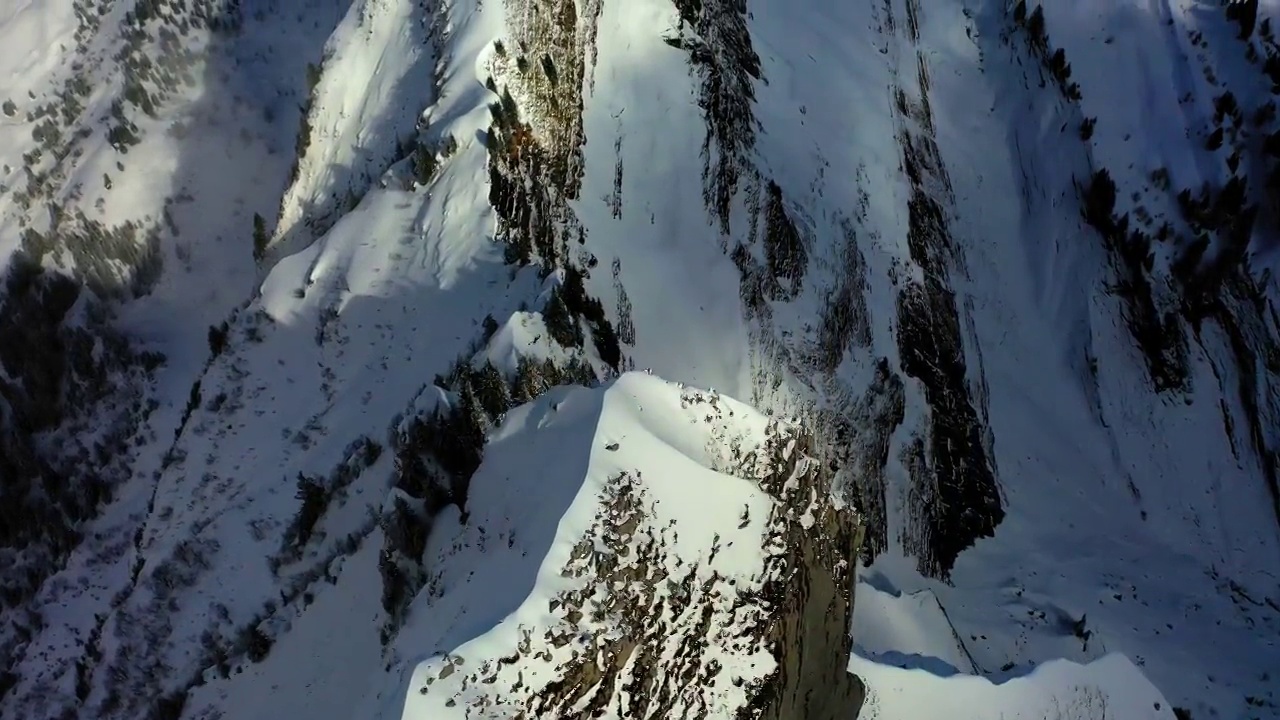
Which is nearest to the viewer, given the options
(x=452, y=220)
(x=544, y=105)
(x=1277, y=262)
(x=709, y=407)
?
(x=709, y=407)

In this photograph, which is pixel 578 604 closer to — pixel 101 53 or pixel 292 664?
pixel 292 664

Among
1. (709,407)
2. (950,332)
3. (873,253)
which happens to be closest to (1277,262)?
(950,332)

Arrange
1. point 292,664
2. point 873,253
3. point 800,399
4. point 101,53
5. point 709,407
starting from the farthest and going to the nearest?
point 101,53
point 873,253
point 800,399
point 292,664
point 709,407

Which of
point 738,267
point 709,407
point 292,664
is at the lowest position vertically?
point 292,664

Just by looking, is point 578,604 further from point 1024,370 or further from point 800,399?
point 1024,370

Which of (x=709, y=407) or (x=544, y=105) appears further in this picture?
(x=544, y=105)

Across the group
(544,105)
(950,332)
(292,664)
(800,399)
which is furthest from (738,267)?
(292,664)

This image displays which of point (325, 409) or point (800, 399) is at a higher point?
point (800, 399)
